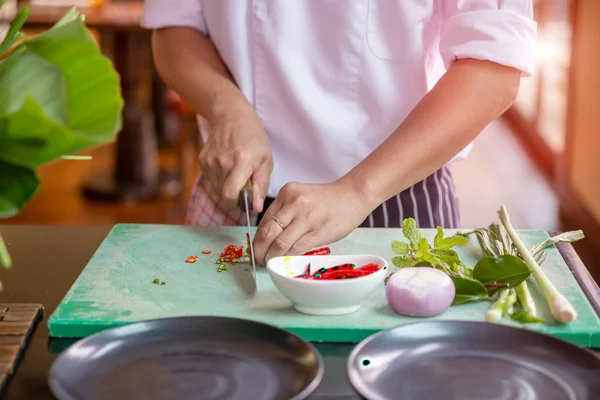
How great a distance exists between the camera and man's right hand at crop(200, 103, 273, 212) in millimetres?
1340

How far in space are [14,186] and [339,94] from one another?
78 cm

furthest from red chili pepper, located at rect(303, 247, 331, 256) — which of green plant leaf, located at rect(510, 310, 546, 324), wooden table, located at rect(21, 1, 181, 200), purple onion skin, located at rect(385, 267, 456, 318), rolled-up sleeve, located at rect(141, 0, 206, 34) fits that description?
wooden table, located at rect(21, 1, 181, 200)

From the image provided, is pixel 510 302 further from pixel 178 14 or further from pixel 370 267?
pixel 178 14

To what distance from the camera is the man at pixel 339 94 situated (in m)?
1.33

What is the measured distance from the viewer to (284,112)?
155 cm

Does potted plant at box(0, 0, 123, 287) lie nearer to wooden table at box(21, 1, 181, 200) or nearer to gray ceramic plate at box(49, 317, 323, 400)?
gray ceramic plate at box(49, 317, 323, 400)

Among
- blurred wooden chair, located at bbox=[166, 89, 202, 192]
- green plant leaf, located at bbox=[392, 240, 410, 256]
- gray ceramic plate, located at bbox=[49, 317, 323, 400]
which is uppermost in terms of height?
gray ceramic plate, located at bbox=[49, 317, 323, 400]

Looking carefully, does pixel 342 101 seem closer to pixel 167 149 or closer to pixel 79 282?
pixel 79 282

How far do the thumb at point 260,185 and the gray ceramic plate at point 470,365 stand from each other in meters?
0.51

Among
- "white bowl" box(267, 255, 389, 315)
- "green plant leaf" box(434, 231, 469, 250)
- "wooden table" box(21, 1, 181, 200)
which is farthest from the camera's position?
"wooden table" box(21, 1, 181, 200)

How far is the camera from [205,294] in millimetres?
1118

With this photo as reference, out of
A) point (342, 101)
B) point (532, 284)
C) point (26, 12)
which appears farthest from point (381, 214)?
point (26, 12)

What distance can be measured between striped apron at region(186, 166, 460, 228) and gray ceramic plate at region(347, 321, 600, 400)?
Answer: 65 centimetres

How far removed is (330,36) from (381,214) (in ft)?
1.10
